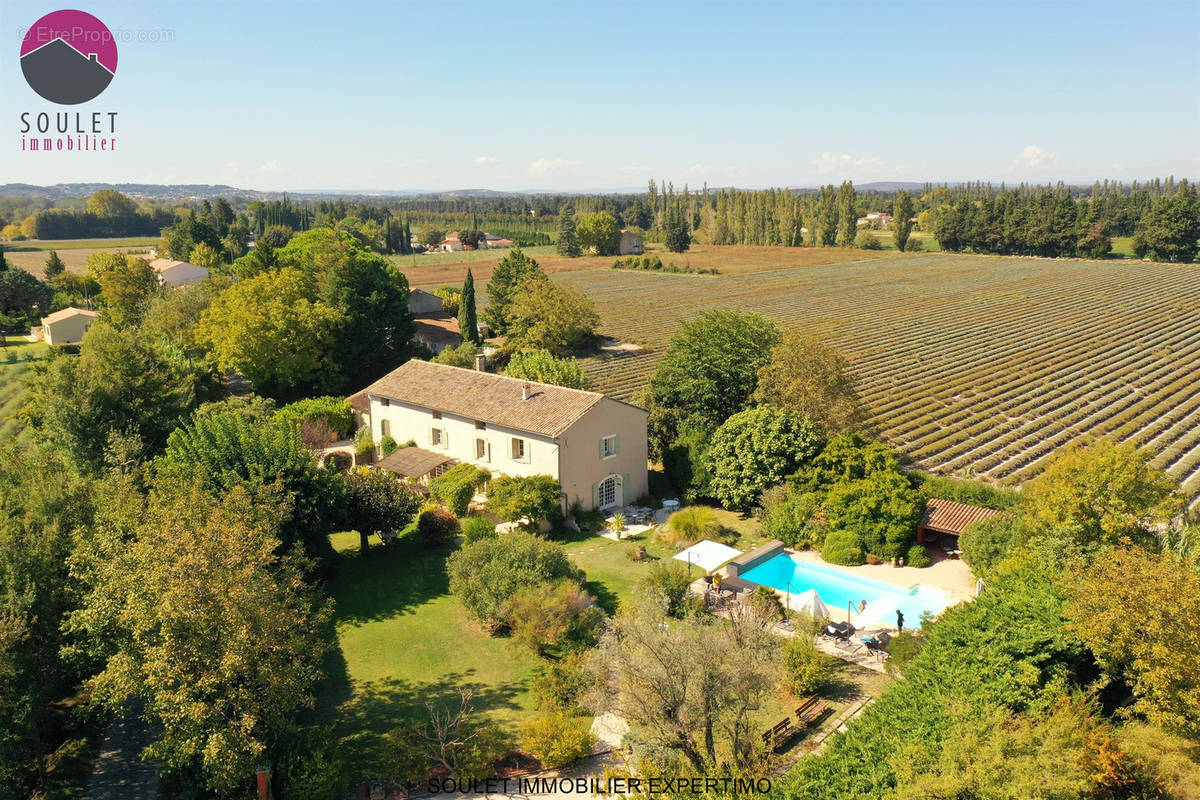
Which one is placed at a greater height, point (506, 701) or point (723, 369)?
point (723, 369)

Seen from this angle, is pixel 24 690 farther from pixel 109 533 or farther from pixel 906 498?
pixel 906 498

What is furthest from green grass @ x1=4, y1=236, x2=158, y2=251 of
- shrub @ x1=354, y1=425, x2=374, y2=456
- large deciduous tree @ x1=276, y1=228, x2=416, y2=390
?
shrub @ x1=354, y1=425, x2=374, y2=456

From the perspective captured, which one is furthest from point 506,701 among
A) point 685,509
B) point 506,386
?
point 506,386

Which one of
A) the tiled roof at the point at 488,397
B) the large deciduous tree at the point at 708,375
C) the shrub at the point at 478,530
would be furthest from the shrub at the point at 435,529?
the large deciduous tree at the point at 708,375

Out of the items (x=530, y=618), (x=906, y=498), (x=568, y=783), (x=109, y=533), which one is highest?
(x=109, y=533)

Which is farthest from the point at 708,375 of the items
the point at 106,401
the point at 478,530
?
the point at 106,401

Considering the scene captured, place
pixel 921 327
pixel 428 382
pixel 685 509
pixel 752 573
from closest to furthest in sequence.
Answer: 1. pixel 752 573
2. pixel 685 509
3. pixel 428 382
4. pixel 921 327

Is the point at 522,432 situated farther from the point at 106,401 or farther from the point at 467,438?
the point at 106,401
